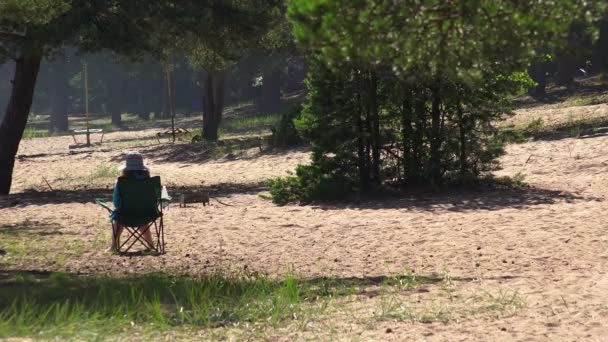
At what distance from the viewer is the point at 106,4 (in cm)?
1991

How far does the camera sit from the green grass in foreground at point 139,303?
7277mm

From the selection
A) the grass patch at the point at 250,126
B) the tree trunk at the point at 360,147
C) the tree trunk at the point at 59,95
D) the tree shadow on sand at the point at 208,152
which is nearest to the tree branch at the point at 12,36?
the tree trunk at the point at 360,147

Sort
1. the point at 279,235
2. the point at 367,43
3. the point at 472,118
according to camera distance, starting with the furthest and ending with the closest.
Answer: the point at 472,118
the point at 279,235
the point at 367,43

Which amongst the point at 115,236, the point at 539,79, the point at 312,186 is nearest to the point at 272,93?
the point at 539,79

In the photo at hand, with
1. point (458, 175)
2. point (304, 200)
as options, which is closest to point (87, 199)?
point (304, 200)

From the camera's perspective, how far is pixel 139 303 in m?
8.34

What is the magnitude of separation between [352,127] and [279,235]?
4119mm

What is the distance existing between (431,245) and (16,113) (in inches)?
470

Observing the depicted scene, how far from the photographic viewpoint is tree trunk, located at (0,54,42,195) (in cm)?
2128

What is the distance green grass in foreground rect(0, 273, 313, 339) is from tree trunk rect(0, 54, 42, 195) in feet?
37.4

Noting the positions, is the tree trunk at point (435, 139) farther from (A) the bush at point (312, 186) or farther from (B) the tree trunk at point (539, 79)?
(B) the tree trunk at point (539, 79)

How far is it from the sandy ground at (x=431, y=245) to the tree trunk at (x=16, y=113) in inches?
24.9

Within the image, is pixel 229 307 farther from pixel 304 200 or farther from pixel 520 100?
pixel 520 100

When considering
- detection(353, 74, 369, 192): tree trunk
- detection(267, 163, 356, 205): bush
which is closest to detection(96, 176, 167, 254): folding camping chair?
detection(267, 163, 356, 205): bush
